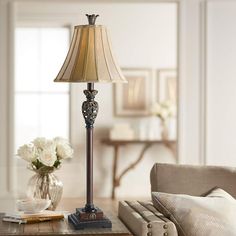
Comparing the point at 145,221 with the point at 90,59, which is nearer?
the point at 145,221

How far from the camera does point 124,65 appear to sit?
840 centimetres

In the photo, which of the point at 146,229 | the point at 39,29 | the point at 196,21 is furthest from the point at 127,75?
the point at 146,229

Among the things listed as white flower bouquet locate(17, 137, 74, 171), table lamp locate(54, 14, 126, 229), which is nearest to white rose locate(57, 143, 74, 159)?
white flower bouquet locate(17, 137, 74, 171)

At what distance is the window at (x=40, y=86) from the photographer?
8375mm

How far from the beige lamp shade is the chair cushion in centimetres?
61

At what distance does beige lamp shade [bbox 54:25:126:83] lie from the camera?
10.4 ft

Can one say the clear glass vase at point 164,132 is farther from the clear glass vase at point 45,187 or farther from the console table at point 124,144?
the clear glass vase at point 45,187

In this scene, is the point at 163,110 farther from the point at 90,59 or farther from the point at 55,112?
the point at 90,59

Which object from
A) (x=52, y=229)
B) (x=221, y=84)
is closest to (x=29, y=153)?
(x=52, y=229)

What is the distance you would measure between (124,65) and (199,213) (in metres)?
5.37

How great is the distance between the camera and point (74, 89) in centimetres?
830

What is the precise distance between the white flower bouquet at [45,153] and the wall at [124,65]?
185 inches

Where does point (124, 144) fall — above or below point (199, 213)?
below

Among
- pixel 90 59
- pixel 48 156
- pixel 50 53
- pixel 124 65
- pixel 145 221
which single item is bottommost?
pixel 145 221
